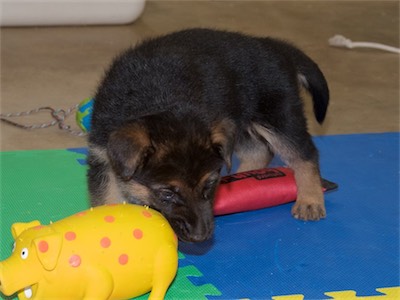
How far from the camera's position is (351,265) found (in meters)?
3.84

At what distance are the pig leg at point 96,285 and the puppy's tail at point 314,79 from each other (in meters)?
2.07

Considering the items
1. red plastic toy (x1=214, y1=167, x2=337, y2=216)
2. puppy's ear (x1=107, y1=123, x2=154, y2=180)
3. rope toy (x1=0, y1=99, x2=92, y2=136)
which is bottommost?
rope toy (x1=0, y1=99, x2=92, y2=136)

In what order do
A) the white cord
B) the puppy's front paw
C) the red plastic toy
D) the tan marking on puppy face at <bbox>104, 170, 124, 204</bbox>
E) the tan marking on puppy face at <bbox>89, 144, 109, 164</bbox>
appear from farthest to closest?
1. the white cord
2. the puppy's front paw
3. the red plastic toy
4. the tan marking on puppy face at <bbox>104, 170, 124, 204</bbox>
5. the tan marking on puppy face at <bbox>89, 144, 109, 164</bbox>

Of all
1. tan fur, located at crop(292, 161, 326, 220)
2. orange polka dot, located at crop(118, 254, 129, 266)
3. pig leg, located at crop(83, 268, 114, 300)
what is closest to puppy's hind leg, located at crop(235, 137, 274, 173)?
tan fur, located at crop(292, 161, 326, 220)

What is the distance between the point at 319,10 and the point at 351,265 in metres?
6.92

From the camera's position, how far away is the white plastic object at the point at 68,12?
814cm

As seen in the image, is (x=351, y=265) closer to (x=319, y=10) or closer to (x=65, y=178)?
(x=65, y=178)

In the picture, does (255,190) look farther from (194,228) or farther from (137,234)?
(137,234)

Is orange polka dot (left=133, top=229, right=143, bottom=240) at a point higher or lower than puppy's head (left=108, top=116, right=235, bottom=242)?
lower

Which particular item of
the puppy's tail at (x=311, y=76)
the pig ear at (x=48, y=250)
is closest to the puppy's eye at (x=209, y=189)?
the pig ear at (x=48, y=250)

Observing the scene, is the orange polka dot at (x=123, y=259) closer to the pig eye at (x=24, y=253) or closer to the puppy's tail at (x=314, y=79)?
the pig eye at (x=24, y=253)

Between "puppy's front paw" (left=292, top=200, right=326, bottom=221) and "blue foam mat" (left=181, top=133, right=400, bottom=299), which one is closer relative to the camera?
"blue foam mat" (left=181, top=133, right=400, bottom=299)

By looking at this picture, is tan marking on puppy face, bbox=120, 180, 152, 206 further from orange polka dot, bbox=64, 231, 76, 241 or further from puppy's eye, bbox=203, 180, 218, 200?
orange polka dot, bbox=64, 231, 76, 241

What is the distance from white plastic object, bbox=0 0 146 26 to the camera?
8.14 m
